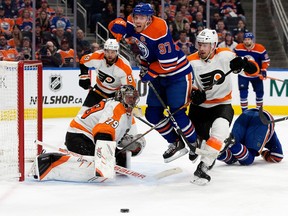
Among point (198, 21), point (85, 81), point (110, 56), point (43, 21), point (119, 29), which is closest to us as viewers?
point (119, 29)

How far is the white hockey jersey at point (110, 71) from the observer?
19.4 ft

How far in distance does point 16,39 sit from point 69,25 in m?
0.82

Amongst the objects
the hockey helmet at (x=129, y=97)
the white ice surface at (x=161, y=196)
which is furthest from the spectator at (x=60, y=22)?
the hockey helmet at (x=129, y=97)

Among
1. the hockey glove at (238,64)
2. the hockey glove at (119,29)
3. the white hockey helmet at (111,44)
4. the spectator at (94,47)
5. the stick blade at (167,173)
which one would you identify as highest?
the hockey glove at (119,29)

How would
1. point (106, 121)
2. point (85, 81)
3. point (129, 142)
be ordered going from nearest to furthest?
point (106, 121) < point (129, 142) < point (85, 81)

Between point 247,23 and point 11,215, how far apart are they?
287 inches

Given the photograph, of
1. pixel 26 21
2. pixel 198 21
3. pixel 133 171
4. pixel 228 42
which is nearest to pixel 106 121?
pixel 133 171

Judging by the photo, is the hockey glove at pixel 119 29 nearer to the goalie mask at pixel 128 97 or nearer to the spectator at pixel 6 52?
the goalie mask at pixel 128 97

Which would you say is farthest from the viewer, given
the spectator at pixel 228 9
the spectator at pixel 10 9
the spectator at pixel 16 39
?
the spectator at pixel 228 9

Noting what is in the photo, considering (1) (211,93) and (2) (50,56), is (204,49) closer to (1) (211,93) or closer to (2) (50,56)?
(1) (211,93)

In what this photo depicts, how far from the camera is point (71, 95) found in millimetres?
9289

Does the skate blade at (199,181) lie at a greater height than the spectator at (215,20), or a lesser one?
lesser

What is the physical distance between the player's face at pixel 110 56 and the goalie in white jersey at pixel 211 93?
0.85 m

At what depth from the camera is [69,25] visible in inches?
373
